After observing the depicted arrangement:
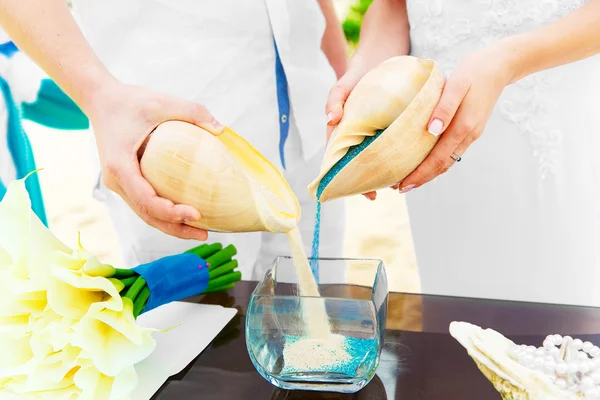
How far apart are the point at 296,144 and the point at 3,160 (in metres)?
0.65

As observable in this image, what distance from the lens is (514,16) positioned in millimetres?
836

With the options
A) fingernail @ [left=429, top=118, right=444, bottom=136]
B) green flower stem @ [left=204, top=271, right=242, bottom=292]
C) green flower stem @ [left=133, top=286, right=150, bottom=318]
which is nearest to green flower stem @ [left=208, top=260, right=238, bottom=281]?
green flower stem @ [left=204, top=271, right=242, bottom=292]

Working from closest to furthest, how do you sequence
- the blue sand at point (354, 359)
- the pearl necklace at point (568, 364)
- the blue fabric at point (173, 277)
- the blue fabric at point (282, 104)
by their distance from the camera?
the pearl necklace at point (568, 364)
the blue sand at point (354, 359)
the blue fabric at point (173, 277)
the blue fabric at point (282, 104)

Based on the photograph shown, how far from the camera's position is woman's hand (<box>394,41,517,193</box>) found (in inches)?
22.6

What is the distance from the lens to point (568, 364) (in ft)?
1.51

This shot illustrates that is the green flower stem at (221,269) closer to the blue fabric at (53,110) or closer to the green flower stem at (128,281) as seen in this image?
the green flower stem at (128,281)

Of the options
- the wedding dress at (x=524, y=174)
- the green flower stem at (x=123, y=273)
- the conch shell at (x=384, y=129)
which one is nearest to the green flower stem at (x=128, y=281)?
the green flower stem at (x=123, y=273)

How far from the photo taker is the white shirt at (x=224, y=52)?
864 millimetres

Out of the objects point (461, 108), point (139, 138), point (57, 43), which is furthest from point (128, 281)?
point (461, 108)

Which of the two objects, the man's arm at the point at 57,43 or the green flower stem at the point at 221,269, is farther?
the green flower stem at the point at 221,269

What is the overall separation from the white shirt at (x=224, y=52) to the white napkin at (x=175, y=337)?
13.1 inches

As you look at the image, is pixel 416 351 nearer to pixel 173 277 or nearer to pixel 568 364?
pixel 568 364

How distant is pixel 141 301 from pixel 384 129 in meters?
0.32

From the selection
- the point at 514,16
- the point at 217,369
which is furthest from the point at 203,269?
the point at 514,16
